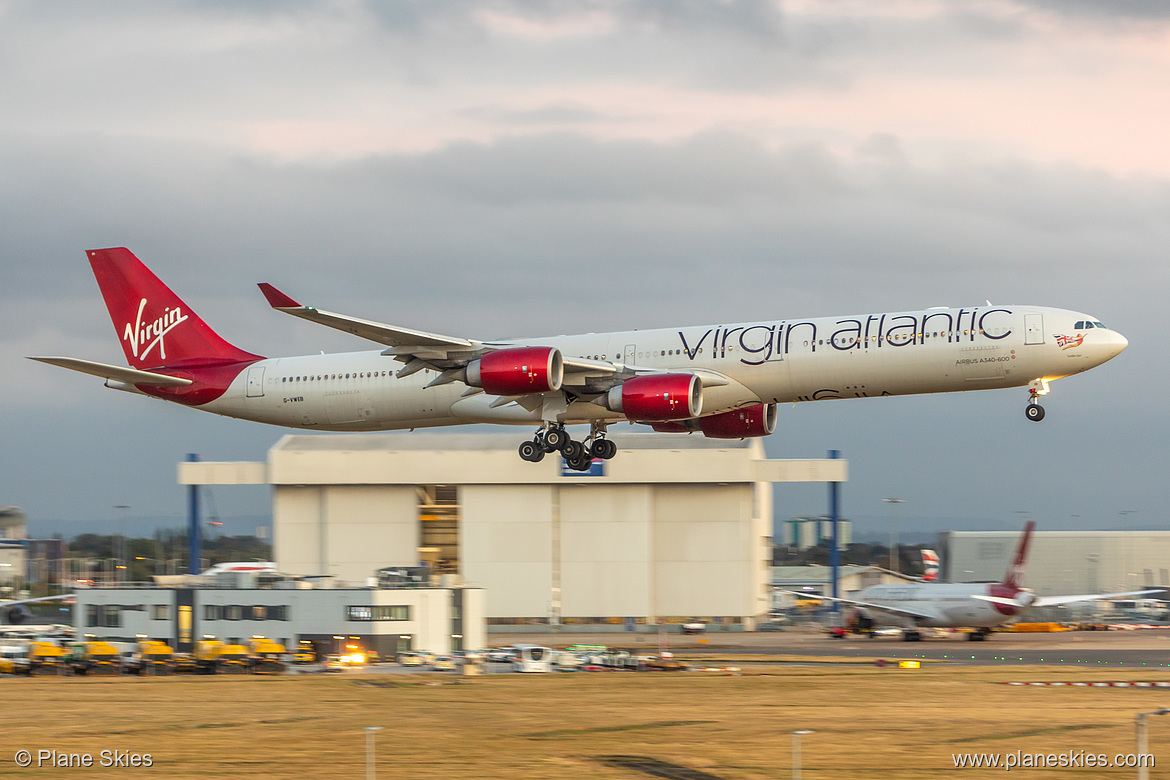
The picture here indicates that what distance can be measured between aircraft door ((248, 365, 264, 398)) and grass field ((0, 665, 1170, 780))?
448 inches

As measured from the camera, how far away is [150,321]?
53594mm

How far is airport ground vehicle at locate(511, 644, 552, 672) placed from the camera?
173ft

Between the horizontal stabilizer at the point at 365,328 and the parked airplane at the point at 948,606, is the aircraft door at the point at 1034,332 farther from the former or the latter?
the parked airplane at the point at 948,606

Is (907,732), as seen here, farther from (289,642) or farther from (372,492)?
(372,492)

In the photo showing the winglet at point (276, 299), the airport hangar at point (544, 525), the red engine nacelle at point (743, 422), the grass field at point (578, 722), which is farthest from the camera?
the airport hangar at point (544, 525)

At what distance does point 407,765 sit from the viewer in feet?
94.3

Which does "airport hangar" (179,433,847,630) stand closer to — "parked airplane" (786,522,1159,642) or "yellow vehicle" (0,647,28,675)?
"parked airplane" (786,522,1159,642)

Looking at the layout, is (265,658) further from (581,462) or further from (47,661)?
(581,462)

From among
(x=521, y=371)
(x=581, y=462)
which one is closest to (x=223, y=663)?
(x=581, y=462)

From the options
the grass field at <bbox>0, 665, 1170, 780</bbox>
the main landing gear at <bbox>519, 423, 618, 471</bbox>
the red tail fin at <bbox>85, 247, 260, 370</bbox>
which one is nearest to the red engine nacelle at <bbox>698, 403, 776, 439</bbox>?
the main landing gear at <bbox>519, 423, 618, 471</bbox>

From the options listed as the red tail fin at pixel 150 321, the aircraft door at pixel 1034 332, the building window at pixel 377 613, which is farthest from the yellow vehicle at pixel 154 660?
the aircraft door at pixel 1034 332

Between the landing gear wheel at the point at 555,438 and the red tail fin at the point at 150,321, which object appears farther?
the red tail fin at the point at 150,321

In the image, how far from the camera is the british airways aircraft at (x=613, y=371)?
41.2 metres

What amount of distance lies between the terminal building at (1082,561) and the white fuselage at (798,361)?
249 feet
